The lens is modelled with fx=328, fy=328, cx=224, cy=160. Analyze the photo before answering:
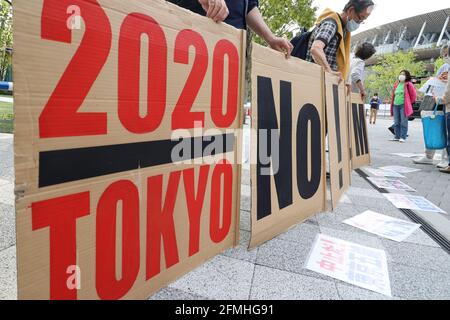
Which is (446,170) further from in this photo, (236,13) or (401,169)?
(236,13)

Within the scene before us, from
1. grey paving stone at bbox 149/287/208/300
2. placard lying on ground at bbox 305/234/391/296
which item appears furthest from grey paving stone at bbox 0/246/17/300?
placard lying on ground at bbox 305/234/391/296

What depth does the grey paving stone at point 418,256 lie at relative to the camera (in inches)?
64.1

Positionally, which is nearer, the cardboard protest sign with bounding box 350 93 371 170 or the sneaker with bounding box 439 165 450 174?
the cardboard protest sign with bounding box 350 93 371 170

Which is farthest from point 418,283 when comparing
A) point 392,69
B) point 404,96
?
point 392,69

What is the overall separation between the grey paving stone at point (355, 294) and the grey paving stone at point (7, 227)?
4.99 feet

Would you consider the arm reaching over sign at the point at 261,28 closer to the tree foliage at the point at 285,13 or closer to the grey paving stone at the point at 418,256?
the grey paving stone at the point at 418,256

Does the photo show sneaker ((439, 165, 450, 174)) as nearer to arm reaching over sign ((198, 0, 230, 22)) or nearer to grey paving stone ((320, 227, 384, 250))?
grey paving stone ((320, 227, 384, 250))

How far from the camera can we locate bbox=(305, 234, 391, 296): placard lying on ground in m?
1.42

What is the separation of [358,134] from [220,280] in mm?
3440

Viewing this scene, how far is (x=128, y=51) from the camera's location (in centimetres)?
106

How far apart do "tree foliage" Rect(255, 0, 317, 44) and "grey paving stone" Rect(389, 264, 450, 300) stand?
1026 centimetres

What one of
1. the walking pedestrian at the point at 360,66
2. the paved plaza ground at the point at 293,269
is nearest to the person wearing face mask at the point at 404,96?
the walking pedestrian at the point at 360,66
